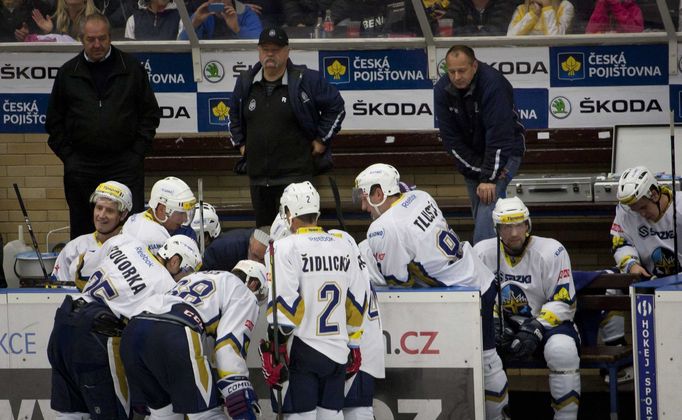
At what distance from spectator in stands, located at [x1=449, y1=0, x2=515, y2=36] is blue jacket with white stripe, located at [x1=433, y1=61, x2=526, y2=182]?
126cm

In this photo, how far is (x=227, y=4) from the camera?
9766mm

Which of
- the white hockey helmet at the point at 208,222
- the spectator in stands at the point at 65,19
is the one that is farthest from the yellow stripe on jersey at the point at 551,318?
the spectator in stands at the point at 65,19

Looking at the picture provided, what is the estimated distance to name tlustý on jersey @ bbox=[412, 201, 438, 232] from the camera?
23.7 ft

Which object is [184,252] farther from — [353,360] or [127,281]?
[353,360]

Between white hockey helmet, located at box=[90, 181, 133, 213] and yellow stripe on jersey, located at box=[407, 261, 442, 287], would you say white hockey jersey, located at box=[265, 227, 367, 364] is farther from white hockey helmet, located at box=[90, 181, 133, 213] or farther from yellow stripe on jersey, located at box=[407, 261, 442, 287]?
white hockey helmet, located at box=[90, 181, 133, 213]

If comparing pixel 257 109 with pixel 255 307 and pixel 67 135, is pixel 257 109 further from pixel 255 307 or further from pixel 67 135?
pixel 255 307

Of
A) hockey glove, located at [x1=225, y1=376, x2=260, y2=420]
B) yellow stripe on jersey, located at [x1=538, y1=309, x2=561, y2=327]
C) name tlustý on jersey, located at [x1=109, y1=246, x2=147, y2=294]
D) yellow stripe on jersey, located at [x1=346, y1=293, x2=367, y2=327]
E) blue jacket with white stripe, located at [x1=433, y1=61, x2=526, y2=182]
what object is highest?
blue jacket with white stripe, located at [x1=433, y1=61, x2=526, y2=182]

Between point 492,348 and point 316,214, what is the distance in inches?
50.1

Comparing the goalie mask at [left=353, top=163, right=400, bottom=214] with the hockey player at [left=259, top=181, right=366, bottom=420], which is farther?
the goalie mask at [left=353, top=163, right=400, bottom=214]

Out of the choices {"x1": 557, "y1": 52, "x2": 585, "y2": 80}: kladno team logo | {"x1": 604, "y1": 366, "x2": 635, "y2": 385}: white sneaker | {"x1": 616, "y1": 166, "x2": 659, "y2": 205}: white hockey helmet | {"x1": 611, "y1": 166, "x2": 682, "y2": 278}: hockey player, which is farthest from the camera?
{"x1": 557, "y1": 52, "x2": 585, "y2": 80}: kladno team logo

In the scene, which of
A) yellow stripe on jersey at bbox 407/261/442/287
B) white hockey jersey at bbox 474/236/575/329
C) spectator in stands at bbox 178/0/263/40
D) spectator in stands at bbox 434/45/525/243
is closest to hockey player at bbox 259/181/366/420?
yellow stripe on jersey at bbox 407/261/442/287

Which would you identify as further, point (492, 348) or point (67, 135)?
point (67, 135)

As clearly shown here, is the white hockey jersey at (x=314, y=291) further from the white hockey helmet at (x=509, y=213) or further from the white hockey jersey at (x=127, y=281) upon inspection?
the white hockey helmet at (x=509, y=213)

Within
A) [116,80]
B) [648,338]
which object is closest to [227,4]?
[116,80]
